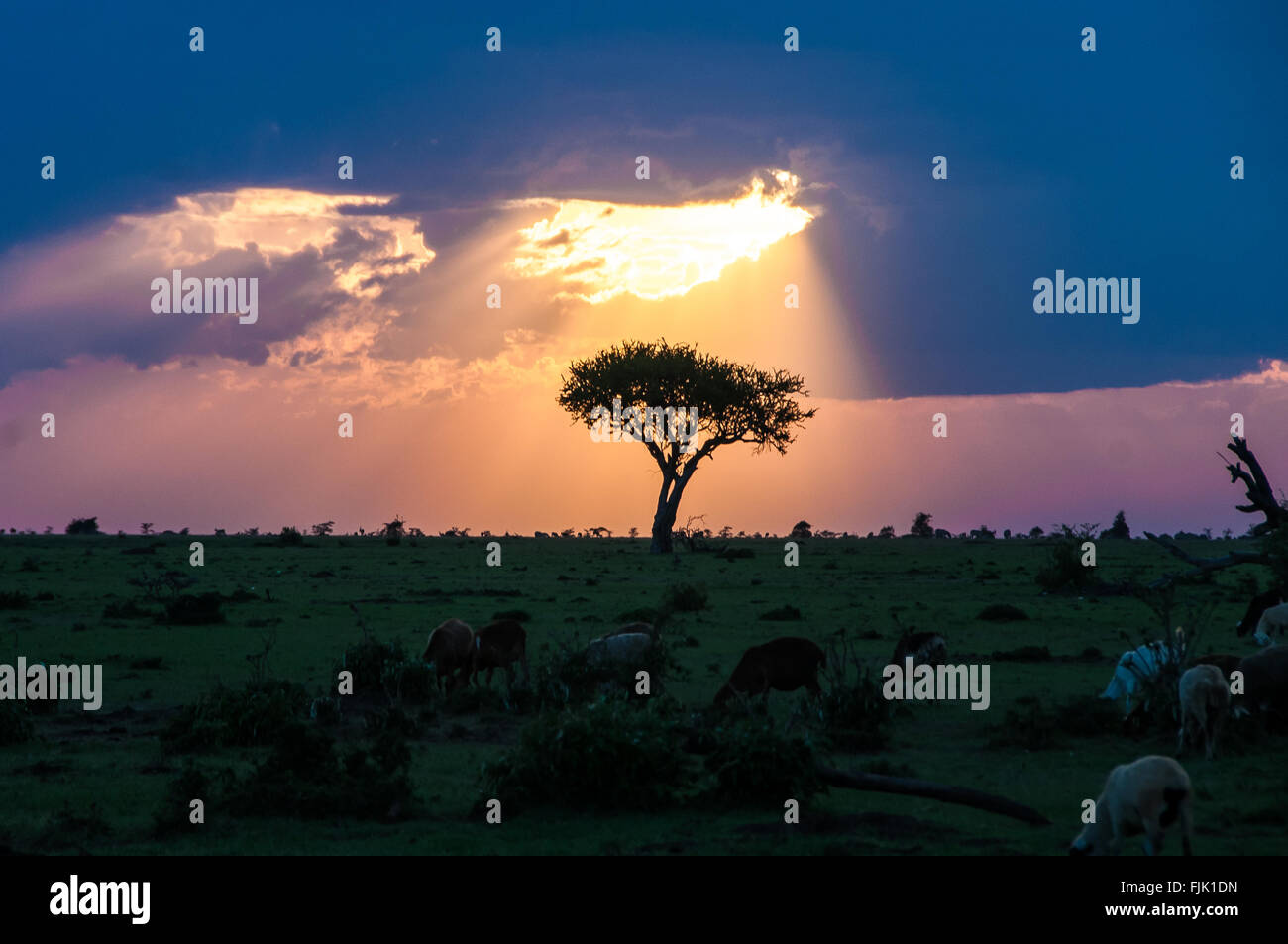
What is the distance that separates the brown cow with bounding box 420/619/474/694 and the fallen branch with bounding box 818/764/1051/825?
31.7 ft

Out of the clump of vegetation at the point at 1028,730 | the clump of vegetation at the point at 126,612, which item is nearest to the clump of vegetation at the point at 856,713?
the clump of vegetation at the point at 1028,730

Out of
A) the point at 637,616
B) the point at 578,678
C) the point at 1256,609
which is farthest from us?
the point at 637,616

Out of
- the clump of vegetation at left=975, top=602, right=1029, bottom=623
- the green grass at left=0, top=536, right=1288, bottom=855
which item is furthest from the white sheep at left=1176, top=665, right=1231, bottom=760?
the clump of vegetation at left=975, top=602, right=1029, bottom=623

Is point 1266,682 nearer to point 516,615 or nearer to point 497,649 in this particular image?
point 497,649

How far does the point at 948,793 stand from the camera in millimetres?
11875

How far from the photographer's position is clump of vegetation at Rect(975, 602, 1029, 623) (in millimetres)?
31969

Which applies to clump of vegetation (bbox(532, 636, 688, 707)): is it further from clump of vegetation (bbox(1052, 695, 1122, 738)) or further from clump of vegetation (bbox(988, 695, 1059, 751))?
clump of vegetation (bbox(1052, 695, 1122, 738))

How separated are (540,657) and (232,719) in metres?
6.61

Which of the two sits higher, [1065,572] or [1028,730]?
[1065,572]

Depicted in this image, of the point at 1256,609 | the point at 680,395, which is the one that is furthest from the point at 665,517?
the point at 1256,609

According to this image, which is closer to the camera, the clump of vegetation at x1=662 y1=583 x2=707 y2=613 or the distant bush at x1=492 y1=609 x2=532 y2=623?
the distant bush at x1=492 y1=609 x2=532 y2=623

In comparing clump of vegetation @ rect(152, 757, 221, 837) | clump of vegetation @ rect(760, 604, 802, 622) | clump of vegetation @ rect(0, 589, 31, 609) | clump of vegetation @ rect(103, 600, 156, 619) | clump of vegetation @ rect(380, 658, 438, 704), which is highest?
clump of vegetation @ rect(0, 589, 31, 609)

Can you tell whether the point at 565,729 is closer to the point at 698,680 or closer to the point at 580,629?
the point at 698,680
